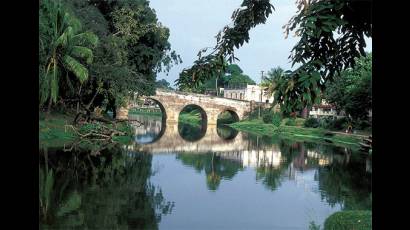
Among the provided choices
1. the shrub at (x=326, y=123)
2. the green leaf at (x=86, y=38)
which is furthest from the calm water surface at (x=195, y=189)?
the shrub at (x=326, y=123)

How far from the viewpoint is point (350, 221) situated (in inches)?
328

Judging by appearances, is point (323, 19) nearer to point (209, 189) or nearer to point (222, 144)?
point (209, 189)

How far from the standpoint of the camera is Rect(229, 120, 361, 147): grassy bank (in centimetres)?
3163

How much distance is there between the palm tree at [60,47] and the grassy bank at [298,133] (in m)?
16.6

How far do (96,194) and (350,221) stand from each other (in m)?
6.55

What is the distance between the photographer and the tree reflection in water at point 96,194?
988cm

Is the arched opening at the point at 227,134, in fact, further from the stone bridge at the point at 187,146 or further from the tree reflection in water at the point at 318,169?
the tree reflection in water at the point at 318,169

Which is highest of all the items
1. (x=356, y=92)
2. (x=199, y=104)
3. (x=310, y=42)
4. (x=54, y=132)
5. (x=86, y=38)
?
(x=86, y=38)

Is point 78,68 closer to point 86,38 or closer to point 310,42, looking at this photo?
point 86,38

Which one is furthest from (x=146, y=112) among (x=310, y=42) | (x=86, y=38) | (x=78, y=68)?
(x=310, y=42)

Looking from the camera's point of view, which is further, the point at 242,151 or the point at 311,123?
the point at 311,123

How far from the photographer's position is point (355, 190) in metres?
15.0

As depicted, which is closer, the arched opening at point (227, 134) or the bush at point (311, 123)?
the arched opening at point (227, 134)
